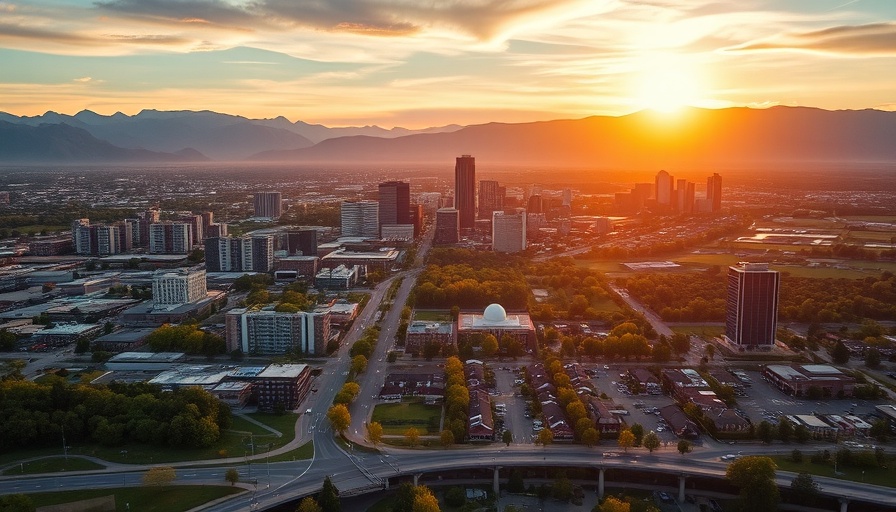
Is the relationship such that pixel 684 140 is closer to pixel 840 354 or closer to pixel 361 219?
pixel 361 219

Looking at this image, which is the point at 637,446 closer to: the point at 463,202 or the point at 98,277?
the point at 98,277

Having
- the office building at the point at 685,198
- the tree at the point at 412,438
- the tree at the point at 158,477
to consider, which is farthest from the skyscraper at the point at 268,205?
the tree at the point at 158,477

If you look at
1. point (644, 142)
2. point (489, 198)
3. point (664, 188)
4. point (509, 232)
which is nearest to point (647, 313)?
point (509, 232)

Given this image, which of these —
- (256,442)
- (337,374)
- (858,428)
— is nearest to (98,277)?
(337,374)

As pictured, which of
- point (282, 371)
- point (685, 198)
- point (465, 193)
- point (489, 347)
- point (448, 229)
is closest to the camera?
point (282, 371)

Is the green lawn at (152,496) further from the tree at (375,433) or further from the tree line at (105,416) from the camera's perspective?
the tree at (375,433)
